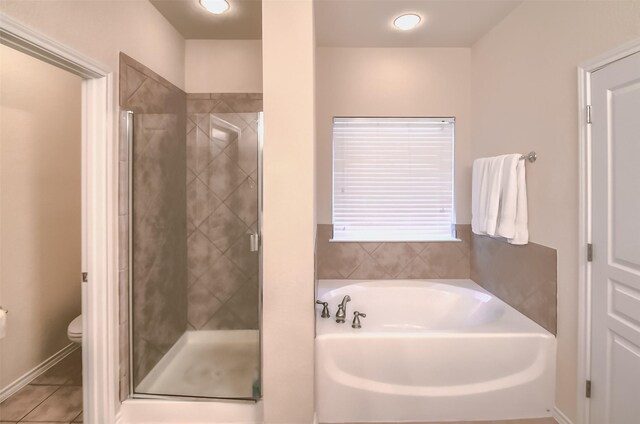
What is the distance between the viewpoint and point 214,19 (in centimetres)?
220

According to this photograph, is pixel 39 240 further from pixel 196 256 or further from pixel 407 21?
pixel 407 21

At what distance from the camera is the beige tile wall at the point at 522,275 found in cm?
180

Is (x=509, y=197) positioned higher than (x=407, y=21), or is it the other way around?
(x=407, y=21)

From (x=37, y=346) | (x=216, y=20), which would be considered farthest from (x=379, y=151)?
(x=37, y=346)

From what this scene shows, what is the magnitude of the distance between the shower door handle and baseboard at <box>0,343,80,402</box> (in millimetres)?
1865

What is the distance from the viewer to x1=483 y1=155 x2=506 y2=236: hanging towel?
2061 millimetres

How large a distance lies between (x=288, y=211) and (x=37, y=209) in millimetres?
2005

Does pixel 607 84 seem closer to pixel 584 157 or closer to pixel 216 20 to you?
pixel 584 157

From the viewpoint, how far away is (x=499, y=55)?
2256mm

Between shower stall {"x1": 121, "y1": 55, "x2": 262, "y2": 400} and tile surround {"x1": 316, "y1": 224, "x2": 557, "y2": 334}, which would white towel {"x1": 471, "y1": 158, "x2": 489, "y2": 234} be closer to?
tile surround {"x1": 316, "y1": 224, "x2": 557, "y2": 334}

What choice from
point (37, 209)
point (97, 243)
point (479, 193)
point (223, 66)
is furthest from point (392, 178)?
point (37, 209)

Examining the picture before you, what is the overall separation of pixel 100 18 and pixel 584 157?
2.61 meters

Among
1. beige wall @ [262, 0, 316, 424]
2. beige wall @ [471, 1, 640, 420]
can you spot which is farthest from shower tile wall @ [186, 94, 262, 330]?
beige wall @ [471, 1, 640, 420]

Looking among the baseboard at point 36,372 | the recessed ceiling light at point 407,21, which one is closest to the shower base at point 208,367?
the baseboard at point 36,372
